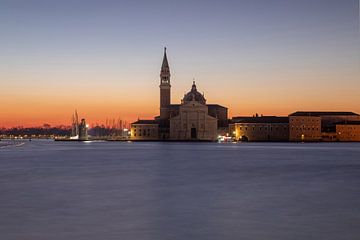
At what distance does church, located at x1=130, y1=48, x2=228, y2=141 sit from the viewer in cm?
10338

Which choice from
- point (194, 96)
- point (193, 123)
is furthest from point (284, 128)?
point (194, 96)

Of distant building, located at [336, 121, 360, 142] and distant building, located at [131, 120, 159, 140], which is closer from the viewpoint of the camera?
distant building, located at [131, 120, 159, 140]

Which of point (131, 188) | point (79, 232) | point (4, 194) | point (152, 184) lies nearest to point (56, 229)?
point (79, 232)

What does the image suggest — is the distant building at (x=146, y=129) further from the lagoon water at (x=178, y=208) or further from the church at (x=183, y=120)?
the lagoon water at (x=178, y=208)

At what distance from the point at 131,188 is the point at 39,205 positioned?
15.5ft

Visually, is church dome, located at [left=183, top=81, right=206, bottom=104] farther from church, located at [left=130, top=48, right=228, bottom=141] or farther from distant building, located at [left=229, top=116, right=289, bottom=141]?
distant building, located at [left=229, top=116, right=289, bottom=141]

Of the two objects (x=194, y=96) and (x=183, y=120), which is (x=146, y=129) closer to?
(x=183, y=120)

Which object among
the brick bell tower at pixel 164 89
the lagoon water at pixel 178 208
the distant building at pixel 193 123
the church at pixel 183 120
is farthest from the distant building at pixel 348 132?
the lagoon water at pixel 178 208

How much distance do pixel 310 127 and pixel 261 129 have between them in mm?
10048

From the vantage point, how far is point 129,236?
31.6 ft

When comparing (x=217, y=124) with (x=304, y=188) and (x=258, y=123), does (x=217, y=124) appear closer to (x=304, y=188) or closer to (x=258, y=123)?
(x=258, y=123)

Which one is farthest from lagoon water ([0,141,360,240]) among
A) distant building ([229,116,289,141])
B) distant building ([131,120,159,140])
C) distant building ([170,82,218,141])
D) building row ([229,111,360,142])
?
distant building ([131,120,159,140])

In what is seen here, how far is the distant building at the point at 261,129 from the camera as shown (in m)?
106

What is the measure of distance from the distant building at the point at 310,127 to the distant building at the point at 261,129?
5.18 feet
